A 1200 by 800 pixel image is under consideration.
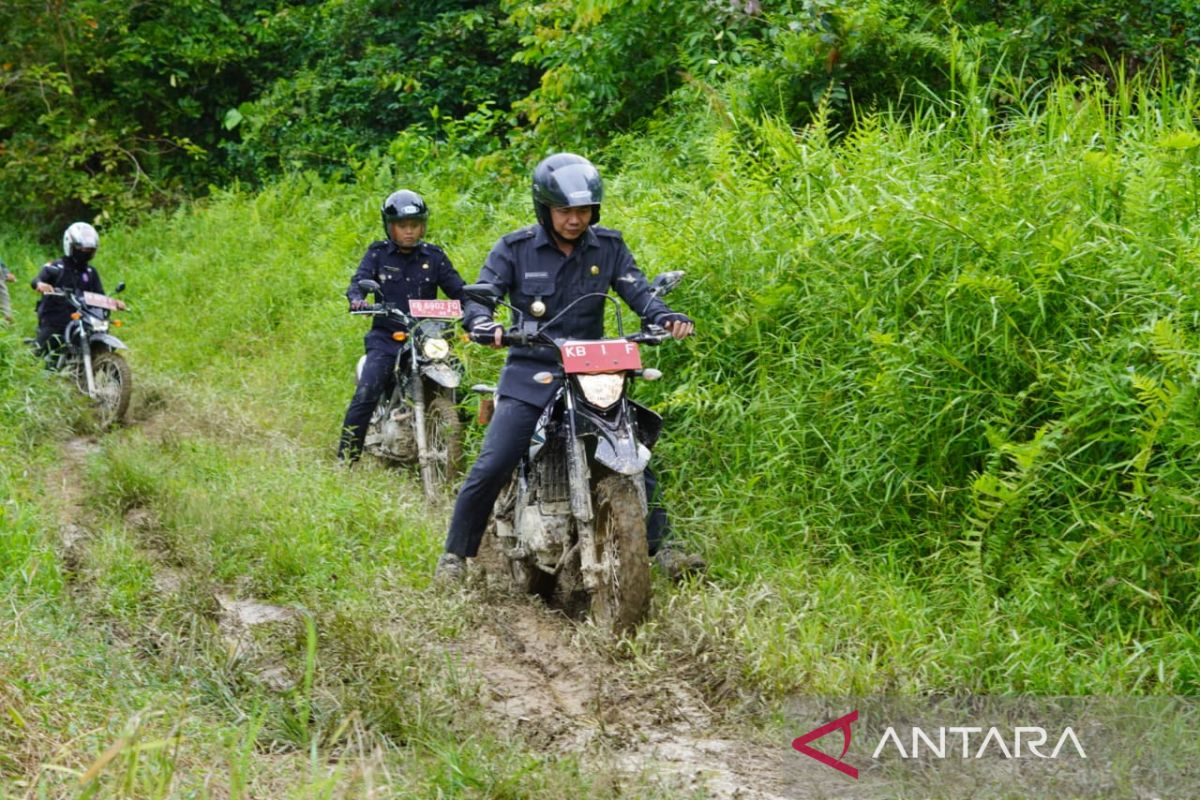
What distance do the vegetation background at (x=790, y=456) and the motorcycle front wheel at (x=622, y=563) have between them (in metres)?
0.17

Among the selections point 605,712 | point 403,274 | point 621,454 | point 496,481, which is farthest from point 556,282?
point 403,274

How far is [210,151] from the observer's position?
67.9ft

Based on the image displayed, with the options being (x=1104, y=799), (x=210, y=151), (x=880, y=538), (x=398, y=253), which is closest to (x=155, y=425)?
(x=398, y=253)

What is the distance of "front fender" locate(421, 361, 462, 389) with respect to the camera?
8492 millimetres

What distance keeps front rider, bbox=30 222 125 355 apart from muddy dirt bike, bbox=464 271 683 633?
24.2 ft

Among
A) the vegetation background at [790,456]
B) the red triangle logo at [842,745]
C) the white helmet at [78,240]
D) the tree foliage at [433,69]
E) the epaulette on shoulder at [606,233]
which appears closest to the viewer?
the red triangle logo at [842,745]

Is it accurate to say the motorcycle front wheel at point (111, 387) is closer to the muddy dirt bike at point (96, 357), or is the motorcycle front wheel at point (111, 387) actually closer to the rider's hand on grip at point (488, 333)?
the muddy dirt bike at point (96, 357)

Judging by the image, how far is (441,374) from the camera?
8.56 metres

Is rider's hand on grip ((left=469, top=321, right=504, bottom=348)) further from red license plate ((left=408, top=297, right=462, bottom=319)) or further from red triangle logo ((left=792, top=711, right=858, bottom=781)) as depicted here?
red license plate ((left=408, top=297, right=462, bottom=319))

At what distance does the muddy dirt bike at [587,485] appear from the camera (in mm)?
5637

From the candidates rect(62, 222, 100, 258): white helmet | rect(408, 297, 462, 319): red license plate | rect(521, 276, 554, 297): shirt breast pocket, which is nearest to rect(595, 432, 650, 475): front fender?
rect(521, 276, 554, 297): shirt breast pocket

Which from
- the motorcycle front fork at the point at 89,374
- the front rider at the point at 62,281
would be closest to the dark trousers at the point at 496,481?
the motorcycle front fork at the point at 89,374

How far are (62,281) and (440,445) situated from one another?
559 centimetres

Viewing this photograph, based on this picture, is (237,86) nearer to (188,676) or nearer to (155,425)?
(155,425)
